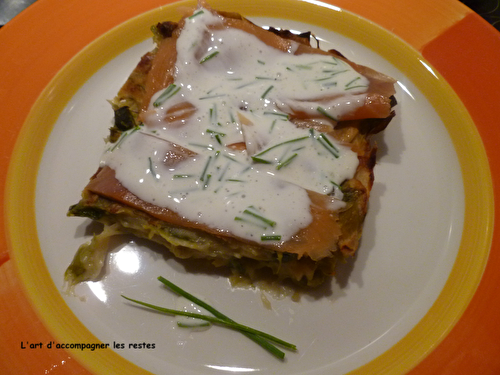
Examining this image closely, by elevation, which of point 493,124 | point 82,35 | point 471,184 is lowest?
point 471,184

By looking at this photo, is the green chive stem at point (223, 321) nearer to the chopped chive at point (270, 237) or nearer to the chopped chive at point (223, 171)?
the chopped chive at point (270, 237)

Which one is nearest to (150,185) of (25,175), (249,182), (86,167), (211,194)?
(211,194)

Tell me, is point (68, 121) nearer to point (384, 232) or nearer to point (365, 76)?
point (365, 76)

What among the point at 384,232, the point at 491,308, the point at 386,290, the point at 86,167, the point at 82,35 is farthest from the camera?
the point at 82,35

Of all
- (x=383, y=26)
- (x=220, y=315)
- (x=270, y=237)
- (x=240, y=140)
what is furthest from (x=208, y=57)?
(x=220, y=315)

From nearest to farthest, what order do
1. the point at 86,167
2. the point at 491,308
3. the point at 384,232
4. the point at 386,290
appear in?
the point at 491,308, the point at 386,290, the point at 384,232, the point at 86,167

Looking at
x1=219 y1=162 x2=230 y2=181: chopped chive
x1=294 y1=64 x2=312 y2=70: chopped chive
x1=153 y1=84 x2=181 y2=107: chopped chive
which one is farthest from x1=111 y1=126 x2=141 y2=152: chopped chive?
x1=294 y1=64 x2=312 y2=70: chopped chive

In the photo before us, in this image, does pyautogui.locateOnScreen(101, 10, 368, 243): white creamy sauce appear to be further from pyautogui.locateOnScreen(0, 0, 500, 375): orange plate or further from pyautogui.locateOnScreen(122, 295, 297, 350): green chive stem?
pyautogui.locateOnScreen(0, 0, 500, 375): orange plate
